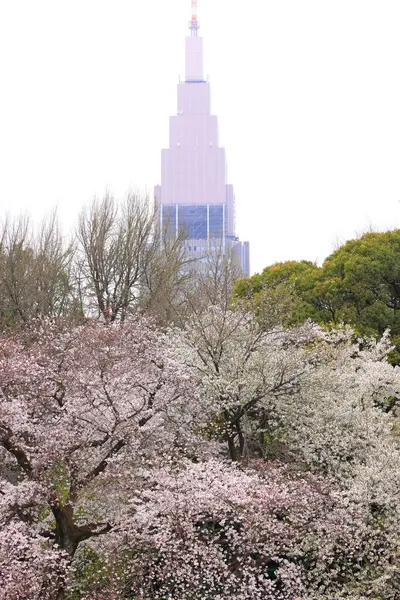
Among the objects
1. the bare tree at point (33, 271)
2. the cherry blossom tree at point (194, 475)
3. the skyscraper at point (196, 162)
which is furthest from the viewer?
the skyscraper at point (196, 162)

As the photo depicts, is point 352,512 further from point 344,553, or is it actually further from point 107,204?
point 107,204

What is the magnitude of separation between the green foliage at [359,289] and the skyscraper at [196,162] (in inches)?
4371

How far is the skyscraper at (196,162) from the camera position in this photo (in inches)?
5369

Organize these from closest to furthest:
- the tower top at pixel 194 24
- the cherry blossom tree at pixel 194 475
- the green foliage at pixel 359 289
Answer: the cherry blossom tree at pixel 194 475
the green foliage at pixel 359 289
the tower top at pixel 194 24

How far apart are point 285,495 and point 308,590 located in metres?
1.69

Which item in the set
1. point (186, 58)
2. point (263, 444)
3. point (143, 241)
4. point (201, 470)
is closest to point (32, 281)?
point (143, 241)

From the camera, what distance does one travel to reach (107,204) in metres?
26.5

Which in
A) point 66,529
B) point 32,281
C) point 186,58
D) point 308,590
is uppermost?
point 186,58

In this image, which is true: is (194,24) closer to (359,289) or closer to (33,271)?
(33,271)

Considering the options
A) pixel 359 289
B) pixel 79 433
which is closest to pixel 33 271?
pixel 359 289

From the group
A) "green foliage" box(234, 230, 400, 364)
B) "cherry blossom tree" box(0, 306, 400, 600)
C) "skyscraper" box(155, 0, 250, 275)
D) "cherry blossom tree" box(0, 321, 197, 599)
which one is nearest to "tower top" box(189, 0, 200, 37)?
"skyscraper" box(155, 0, 250, 275)

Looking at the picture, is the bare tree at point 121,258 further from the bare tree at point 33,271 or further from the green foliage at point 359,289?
the green foliage at point 359,289

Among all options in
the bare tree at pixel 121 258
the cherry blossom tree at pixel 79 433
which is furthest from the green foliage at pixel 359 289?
the cherry blossom tree at pixel 79 433

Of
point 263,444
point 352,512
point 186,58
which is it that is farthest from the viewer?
point 186,58
